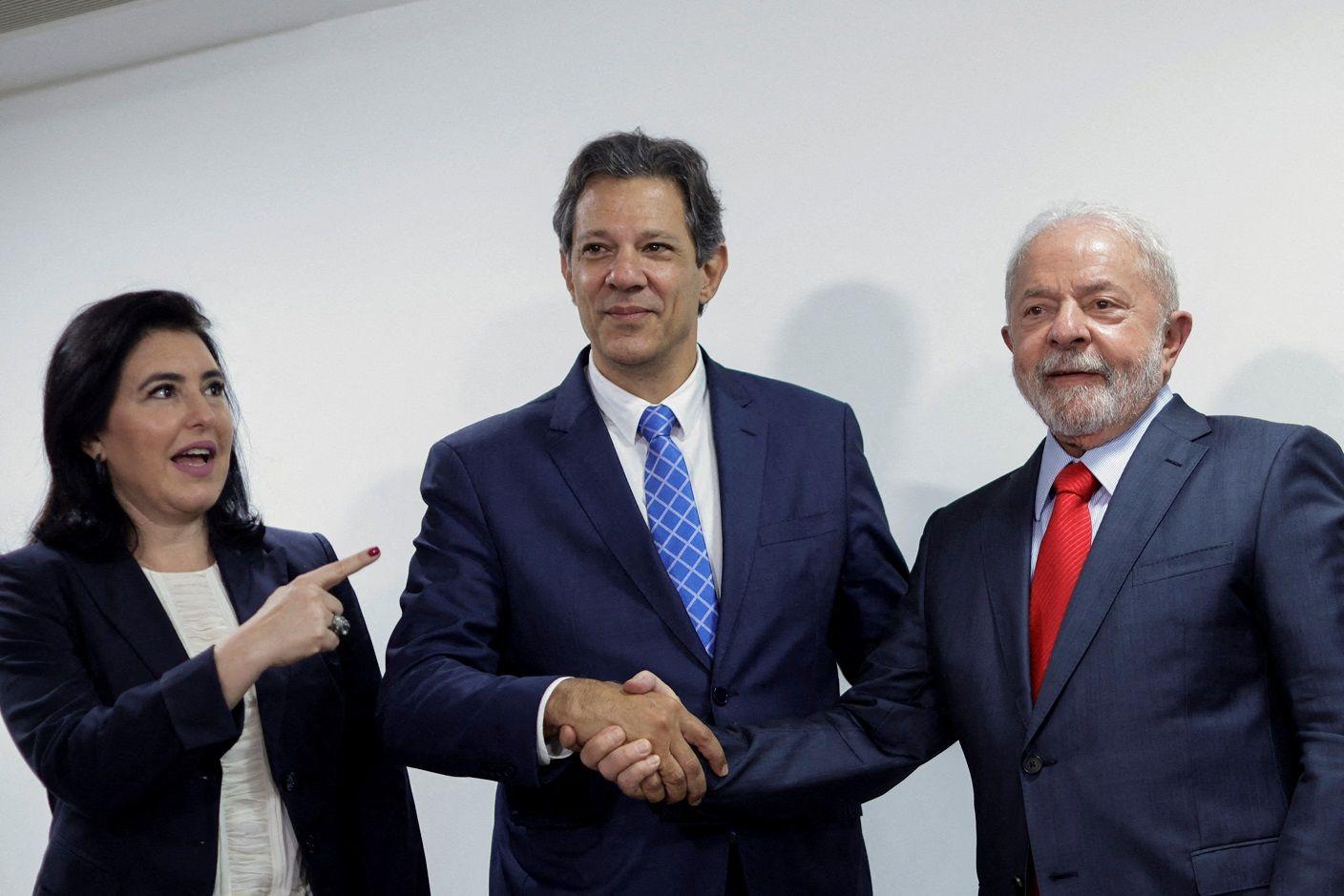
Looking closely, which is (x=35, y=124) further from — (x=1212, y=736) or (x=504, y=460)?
(x=1212, y=736)

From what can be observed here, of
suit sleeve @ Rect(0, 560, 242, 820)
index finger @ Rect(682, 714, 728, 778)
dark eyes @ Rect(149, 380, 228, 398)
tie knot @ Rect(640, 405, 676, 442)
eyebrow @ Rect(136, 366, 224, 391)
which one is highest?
eyebrow @ Rect(136, 366, 224, 391)

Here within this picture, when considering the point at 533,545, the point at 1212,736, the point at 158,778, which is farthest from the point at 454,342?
the point at 1212,736

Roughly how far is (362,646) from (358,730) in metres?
0.15

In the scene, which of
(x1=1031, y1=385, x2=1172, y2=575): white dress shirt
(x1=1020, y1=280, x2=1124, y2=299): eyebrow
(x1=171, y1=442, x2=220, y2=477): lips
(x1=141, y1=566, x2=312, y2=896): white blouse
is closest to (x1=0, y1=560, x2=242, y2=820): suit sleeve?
(x1=141, y1=566, x2=312, y2=896): white blouse

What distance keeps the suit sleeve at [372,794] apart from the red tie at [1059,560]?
1142mm

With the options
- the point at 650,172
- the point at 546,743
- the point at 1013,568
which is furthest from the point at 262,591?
the point at 1013,568

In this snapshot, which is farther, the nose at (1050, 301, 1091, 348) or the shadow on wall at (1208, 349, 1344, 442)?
the shadow on wall at (1208, 349, 1344, 442)

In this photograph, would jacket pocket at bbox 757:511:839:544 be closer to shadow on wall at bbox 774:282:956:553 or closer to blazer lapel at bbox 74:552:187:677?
shadow on wall at bbox 774:282:956:553

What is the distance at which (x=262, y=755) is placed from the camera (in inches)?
90.1

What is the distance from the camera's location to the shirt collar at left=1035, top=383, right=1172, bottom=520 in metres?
2.01

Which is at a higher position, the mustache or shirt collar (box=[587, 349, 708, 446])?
shirt collar (box=[587, 349, 708, 446])

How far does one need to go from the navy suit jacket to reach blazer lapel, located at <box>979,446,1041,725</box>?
262mm

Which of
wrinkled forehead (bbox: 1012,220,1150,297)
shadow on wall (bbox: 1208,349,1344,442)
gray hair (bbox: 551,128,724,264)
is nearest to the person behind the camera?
wrinkled forehead (bbox: 1012,220,1150,297)

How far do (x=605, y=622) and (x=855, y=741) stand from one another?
0.44 metres
